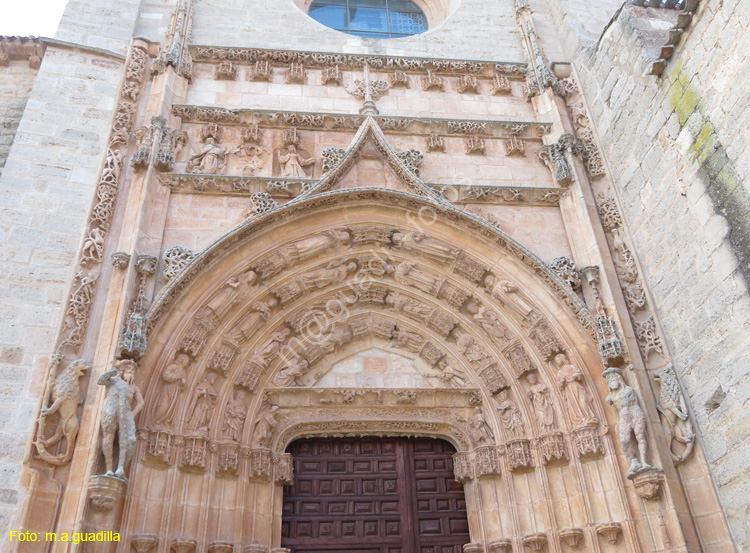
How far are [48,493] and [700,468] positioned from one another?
5.68 metres

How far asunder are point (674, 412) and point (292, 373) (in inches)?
153

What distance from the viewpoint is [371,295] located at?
7.36m

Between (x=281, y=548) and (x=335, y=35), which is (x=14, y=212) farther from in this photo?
(x=335, y=35)

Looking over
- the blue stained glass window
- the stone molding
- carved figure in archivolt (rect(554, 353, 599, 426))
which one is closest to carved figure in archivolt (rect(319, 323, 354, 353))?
carved figure in archivolt (rect(554, 353, 599, 426))

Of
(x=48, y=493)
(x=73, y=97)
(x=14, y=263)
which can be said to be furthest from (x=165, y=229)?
(x=48, y=493)

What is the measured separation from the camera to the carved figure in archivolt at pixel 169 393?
5.69m

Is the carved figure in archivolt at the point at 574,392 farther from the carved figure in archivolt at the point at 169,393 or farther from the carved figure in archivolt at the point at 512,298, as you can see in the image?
Result: the carved figure in archivolt at the point at 169,393

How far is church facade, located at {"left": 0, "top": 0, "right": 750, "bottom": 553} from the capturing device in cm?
541

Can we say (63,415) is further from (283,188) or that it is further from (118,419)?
(283,188)

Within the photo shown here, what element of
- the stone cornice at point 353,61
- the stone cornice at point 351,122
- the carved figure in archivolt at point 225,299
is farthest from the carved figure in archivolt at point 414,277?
the stone cornice at point 353,61

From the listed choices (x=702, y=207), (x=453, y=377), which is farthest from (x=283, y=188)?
(x=702, y=207)

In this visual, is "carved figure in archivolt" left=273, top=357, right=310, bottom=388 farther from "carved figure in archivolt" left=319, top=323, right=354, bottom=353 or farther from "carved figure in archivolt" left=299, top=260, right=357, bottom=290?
"carved figure in archivolt" left=299, top=260, right=357, bottom=290

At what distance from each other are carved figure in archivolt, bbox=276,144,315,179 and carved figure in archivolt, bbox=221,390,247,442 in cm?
273

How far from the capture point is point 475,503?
635cm
